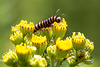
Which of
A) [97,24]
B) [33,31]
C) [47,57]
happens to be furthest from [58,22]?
[97,24]

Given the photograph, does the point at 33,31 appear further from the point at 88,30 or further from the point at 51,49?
the point at 88,30

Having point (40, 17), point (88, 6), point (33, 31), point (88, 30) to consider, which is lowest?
point (33, 31)

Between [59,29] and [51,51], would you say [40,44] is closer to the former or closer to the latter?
[51,51]

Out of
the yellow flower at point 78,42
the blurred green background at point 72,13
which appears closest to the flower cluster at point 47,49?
the yellow flower at point 78,42

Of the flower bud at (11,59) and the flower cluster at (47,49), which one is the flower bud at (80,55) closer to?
the flower cluster at (47,49)

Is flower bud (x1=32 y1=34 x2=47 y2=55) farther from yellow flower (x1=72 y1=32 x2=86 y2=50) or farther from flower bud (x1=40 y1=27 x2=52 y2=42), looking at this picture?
yellow flower (x1=72 y1=32 x2=86 y2=50)

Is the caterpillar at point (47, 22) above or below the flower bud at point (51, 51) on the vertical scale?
above

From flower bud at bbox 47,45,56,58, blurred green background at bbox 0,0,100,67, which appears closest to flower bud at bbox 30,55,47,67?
flower bud at bbox 47,45,56,58

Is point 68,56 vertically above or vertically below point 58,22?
below
